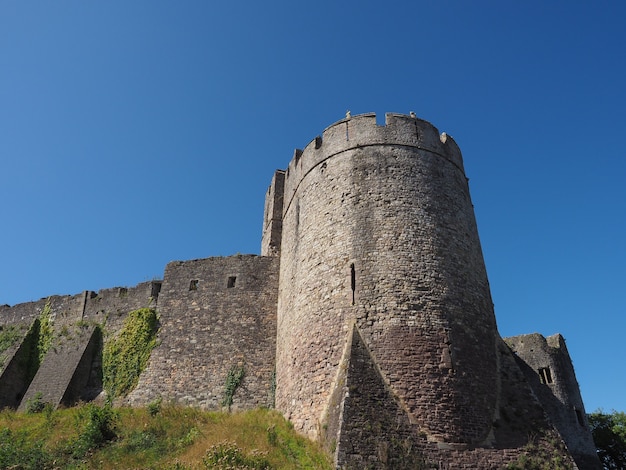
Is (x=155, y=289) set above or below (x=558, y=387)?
above

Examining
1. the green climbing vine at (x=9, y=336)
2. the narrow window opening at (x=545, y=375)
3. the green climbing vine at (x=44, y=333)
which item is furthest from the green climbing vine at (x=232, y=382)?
the narrow window opening at (x=545, y=375)

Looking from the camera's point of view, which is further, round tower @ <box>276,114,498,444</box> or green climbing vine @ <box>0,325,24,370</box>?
green climbing vine @ <box>0,325,24,370</box>

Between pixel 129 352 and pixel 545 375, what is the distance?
18370 mm

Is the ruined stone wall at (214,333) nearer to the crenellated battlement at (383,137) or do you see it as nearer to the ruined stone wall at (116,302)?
the ruined stone wall at (116,302)

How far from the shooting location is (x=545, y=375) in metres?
23.2

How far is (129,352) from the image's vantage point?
19.7 meters

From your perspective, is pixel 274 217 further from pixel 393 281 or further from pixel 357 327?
pixel 357 327

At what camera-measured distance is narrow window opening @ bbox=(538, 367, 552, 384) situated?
75.7 feet

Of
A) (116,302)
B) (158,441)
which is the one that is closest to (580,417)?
(158,441)

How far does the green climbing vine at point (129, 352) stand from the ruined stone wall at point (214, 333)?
1.32ft

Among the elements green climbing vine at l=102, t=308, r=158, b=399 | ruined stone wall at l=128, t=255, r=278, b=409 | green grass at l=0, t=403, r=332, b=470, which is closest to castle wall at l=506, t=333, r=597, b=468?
ruined stone wall at l=128, t=255, r=278, b=409

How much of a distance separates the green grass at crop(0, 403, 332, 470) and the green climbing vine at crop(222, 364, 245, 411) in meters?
0.95

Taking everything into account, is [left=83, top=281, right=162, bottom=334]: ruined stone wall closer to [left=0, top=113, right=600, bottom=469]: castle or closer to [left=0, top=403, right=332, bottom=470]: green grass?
[left=0, top=113, right=600, bottom=469]: castle

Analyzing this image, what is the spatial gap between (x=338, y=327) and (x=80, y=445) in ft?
25.0
